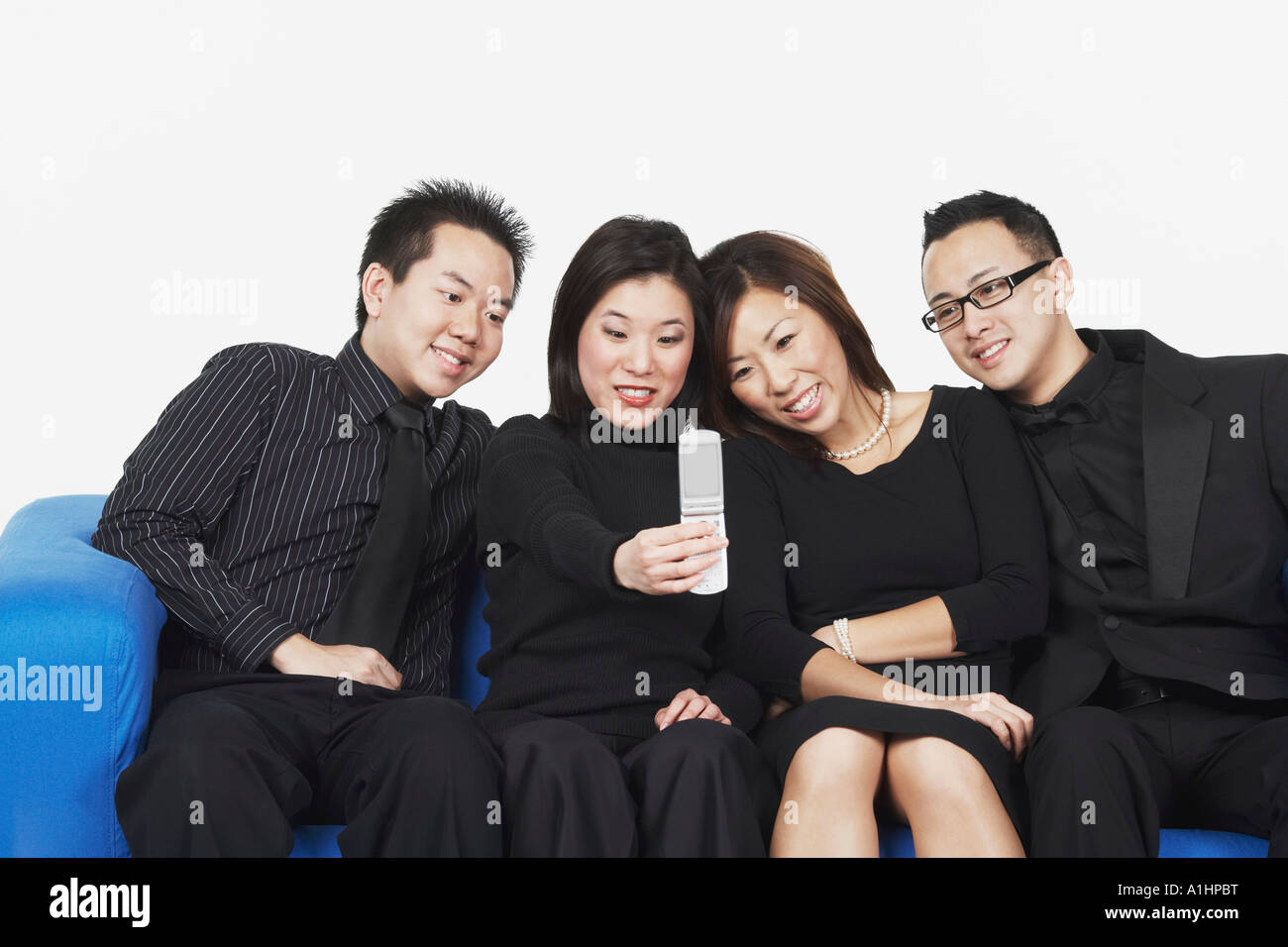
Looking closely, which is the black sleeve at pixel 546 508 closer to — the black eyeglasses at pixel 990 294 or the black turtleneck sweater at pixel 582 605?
the black turtleneck sweater at pixel 582 605

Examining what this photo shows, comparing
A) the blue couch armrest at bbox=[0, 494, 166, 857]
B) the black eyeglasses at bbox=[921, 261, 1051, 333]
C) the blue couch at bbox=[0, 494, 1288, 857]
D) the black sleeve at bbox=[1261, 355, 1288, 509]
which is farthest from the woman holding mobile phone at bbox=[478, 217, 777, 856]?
the black sleeve at bbox=[1261, 355, 1288, 509]

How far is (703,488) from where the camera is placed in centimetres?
200

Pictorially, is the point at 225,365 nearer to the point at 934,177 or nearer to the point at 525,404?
the point at 525,404

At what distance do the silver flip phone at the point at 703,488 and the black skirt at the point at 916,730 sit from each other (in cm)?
25

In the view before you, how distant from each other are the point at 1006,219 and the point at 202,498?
154cm

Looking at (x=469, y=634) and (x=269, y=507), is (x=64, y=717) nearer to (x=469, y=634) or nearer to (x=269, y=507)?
(x=269, y=507)

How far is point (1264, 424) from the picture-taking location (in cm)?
223

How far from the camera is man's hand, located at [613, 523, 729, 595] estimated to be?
1825mm

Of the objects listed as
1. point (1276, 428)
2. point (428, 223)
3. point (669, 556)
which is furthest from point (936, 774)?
point (428, 223)

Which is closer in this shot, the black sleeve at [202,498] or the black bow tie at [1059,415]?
Answer: the black sleeve at [202,498]

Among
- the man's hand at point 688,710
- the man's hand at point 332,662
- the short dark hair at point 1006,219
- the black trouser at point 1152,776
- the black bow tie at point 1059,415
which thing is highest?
the short dark hair at point 1006,219

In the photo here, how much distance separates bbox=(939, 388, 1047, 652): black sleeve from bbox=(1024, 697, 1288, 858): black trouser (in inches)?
8.6

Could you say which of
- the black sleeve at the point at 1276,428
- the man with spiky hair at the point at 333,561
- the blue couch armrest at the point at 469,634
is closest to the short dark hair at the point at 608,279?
the man with spiky hair at the point at 333,561

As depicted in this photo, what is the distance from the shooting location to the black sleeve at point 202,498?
210cm
